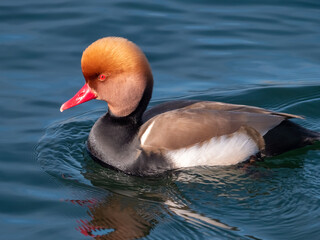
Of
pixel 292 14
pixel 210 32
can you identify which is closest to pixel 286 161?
pixel 210 32

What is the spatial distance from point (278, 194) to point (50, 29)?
4953mm

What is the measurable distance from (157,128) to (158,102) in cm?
169

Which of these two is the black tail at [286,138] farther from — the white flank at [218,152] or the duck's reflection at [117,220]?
the duck's reflection at [117,220]

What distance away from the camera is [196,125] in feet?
19.8

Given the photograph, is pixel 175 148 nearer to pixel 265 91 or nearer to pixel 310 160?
pixel 310 160

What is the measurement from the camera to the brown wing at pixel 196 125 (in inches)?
236

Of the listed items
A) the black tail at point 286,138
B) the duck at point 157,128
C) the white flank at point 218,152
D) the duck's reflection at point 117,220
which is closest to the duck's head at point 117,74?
the duck at point 157,128

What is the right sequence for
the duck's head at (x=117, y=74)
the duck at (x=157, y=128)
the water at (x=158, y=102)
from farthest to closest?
the duck at (x=157, y=128), the duck's head at (x=117, y=74), the water at (x=158, y=102)

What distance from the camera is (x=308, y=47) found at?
8984 mm

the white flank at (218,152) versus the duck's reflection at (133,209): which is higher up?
the white flank at (218,152)

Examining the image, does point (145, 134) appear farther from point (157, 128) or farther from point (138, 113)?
point (138, 113)

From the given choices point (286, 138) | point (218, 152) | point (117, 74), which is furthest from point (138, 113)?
point (286, 138)

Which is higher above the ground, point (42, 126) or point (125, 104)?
point (125, 104)

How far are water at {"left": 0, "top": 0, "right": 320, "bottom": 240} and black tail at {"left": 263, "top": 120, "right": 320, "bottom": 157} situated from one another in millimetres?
140
